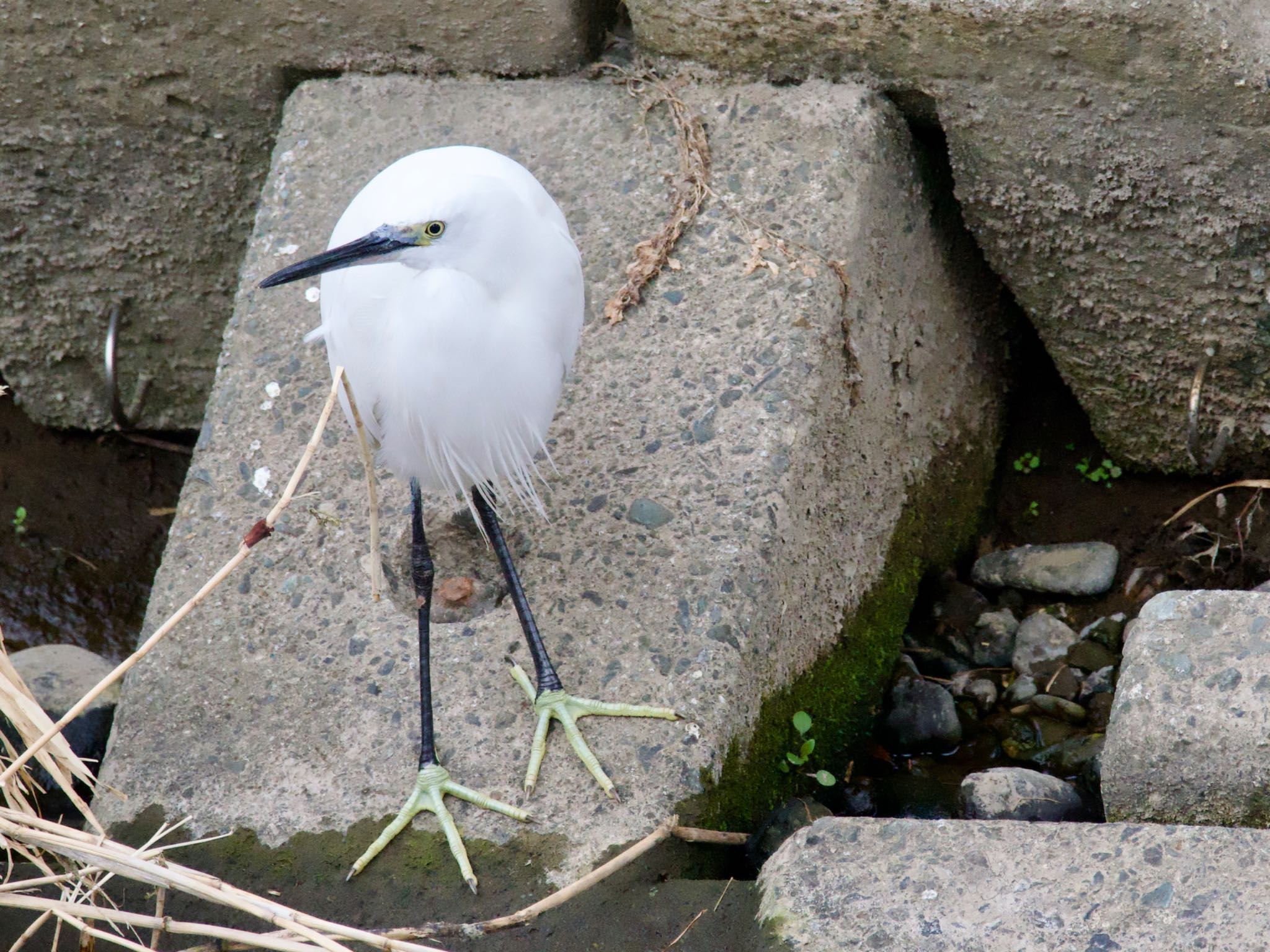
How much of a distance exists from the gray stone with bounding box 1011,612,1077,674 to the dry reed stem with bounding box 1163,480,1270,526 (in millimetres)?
317

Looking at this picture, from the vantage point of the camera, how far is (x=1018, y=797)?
1.76 m

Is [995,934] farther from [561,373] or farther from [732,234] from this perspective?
[732,234]

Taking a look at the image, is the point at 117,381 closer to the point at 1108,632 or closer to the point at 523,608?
the point at 523,608

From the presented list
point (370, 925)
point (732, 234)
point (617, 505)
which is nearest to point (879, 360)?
point (732, 234)

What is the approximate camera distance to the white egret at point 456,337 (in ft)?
4.82

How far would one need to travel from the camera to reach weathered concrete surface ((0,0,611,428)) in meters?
2.30

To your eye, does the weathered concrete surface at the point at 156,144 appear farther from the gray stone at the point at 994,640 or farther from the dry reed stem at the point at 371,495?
the gray stone at the point at 994,640

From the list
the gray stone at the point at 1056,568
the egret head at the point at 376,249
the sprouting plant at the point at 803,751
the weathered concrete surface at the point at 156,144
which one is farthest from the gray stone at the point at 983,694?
the weathered concrete surface at the point at 156,144

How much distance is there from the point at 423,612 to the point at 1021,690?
103 cm

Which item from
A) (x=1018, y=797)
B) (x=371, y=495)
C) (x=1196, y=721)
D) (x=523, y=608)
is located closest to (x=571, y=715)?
(x=523, y=608)

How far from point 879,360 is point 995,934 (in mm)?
1070

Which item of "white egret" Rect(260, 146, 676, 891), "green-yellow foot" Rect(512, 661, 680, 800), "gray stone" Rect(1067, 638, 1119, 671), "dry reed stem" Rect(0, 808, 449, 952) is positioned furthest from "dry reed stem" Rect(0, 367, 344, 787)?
"gray stone" Rect(1067, 638, 1119, 671)

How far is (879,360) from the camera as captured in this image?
2109 millimetres

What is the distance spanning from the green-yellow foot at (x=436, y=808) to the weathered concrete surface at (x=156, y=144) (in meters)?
1.34
